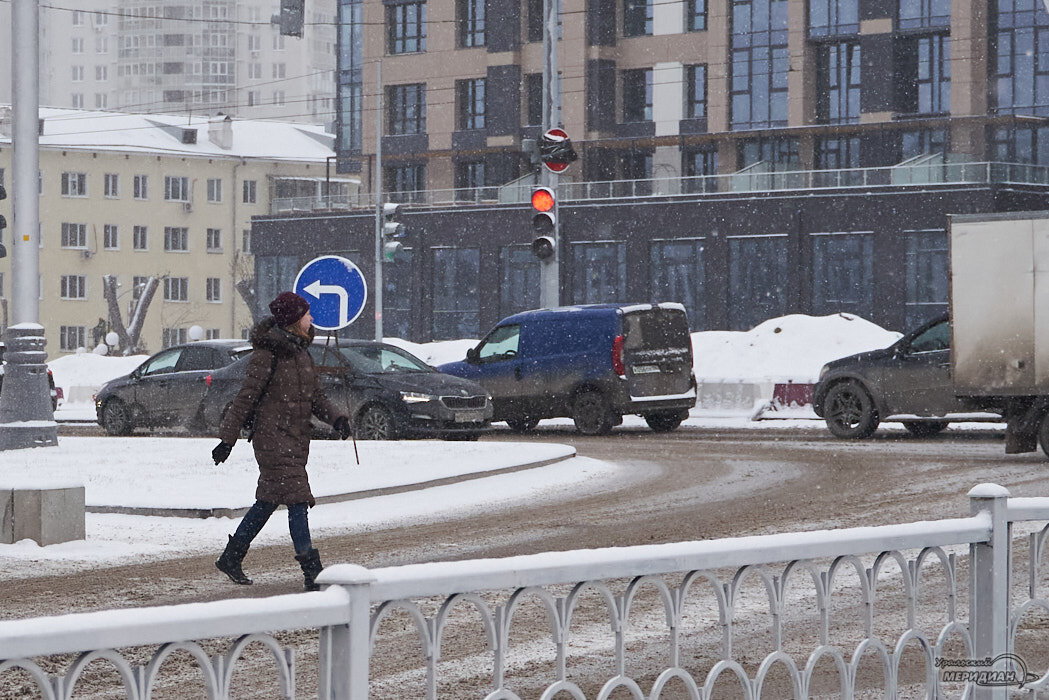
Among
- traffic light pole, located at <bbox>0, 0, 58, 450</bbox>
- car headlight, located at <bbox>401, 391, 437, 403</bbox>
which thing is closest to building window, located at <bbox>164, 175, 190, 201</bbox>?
car headlight, located at <bbox>401, 391, 437, 403</bbox>

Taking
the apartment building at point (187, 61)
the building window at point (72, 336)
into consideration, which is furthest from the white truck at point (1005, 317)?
the apartment building at point (187, 61)

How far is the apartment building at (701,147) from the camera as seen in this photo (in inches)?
2112

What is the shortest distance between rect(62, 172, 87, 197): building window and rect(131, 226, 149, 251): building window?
12.4 ft

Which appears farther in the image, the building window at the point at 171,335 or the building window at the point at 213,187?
the building window at the point at 213,187

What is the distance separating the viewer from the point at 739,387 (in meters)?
31.0

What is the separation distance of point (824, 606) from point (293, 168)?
98.9 m

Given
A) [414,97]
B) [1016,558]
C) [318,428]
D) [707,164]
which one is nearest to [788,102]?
[707,164]

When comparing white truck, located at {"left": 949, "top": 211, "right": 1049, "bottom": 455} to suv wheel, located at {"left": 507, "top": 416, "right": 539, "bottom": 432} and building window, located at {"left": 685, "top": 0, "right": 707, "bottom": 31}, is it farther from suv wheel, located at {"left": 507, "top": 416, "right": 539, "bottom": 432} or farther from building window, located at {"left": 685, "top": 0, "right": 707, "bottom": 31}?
building window, located at {"left": 685, "top": 0, "right": 707, "bottom": 31}

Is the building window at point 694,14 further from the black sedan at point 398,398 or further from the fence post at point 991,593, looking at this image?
the fence post at point 991,593

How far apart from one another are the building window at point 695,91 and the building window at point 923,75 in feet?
26.5

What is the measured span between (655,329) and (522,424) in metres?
2.91

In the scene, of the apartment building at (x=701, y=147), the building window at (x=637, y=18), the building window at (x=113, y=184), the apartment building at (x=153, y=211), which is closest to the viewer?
the apartment building at (x=701, y=147)

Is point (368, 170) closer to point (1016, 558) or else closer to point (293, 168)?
point (293, 168)

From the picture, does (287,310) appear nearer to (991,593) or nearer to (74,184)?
(991,593)
